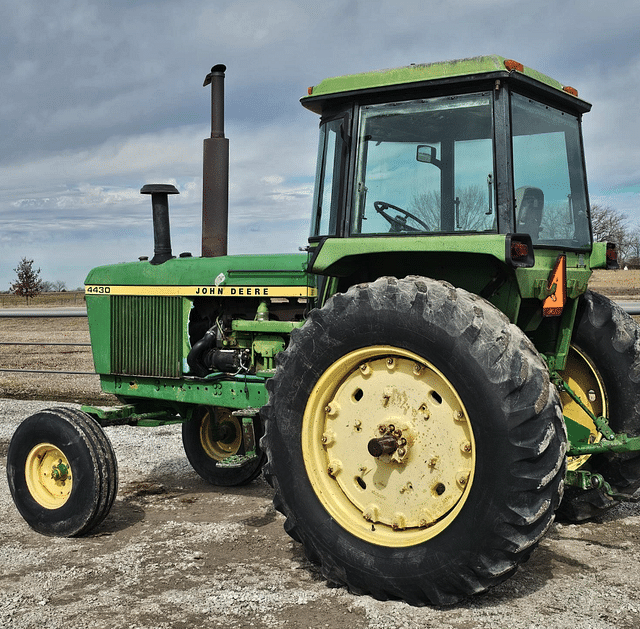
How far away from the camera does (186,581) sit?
386 centimetres

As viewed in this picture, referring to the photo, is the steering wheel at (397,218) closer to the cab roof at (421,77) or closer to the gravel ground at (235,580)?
the cab roof at (421,77)

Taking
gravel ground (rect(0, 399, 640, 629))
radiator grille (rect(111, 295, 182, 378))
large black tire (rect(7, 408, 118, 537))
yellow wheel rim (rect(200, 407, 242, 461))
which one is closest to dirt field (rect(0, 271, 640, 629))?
gravel ground (rect(0, 399, 640, 629))

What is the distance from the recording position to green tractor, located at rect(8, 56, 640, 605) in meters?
3.22

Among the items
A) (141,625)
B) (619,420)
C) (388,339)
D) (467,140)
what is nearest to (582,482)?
(619,420)

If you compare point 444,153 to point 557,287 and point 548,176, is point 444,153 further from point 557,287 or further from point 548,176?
point 557,287

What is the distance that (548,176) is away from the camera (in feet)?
14.3

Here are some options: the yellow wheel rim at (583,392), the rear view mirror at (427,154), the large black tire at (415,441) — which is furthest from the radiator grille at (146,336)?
the yellow wheel rim at (583,392)

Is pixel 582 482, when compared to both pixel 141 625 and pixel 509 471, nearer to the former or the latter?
pixel 509 471

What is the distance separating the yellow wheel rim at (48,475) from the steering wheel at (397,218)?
8.25ft

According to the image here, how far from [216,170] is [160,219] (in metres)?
0.87

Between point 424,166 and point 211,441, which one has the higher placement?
point 424,166

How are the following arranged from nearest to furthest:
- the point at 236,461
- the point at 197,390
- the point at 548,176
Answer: the point at 548,176 → the point at 236,461 → the point at 197,390

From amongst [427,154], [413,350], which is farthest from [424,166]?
[413,350]

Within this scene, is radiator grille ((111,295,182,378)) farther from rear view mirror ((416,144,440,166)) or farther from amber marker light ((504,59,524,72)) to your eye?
amber marker light ((504,59,524,72))
